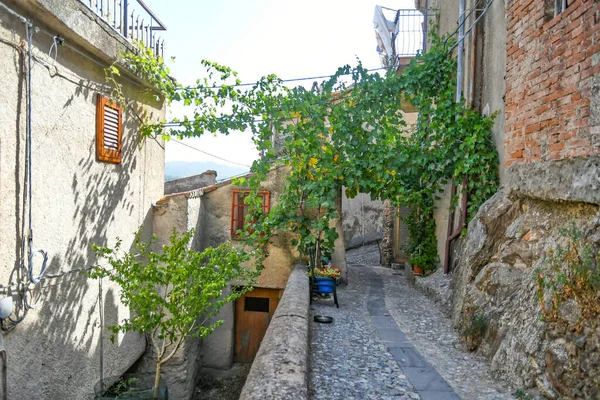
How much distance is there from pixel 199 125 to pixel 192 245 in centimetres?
221

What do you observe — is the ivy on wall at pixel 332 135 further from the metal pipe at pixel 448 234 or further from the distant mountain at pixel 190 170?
the distant mountain at pixel 190 170

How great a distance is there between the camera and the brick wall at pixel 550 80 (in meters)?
3.41

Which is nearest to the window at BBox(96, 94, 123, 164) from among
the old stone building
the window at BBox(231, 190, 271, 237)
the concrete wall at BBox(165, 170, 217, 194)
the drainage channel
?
the window at BBox(231, 190, 271, 237)

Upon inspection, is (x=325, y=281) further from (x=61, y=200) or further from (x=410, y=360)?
(x=61, y=200)

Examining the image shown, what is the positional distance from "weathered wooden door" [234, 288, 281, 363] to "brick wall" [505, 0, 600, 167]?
566 centimetres

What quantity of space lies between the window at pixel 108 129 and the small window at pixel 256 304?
397 centimetres

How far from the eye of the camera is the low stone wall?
104 inches

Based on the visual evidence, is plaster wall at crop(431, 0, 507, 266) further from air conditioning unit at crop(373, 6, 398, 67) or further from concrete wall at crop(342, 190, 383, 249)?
concrete wall at crop(342, 190, 383, 249)

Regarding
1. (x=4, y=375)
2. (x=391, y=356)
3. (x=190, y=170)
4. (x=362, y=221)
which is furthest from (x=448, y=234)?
(x=190, y=170)

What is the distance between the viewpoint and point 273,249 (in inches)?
340

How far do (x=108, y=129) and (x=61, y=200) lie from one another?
147 centimetres

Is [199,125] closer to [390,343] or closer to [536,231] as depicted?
[390,343]

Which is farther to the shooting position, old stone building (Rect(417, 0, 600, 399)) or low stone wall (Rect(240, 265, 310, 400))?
old stone building (Rect(417, 0, 600, 399))

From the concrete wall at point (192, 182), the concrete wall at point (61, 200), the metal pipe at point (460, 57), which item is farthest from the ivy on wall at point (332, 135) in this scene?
the concrete wall at point (192, 182)
